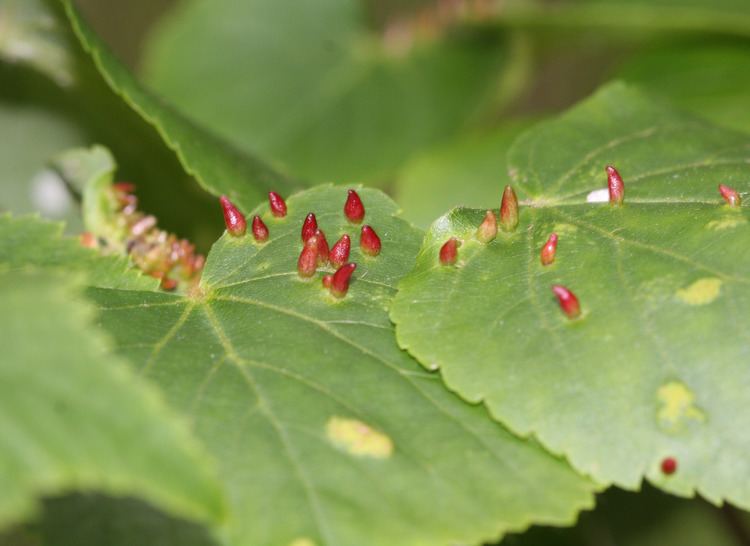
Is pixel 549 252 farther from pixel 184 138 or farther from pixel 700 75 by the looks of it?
pixel 700 75

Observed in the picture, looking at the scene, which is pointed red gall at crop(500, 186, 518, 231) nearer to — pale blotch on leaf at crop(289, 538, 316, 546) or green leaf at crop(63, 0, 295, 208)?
green leaf at crop(63, 0, 295, 208)

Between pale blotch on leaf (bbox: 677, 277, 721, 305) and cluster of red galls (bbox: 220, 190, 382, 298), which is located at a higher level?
cluster of red galls (bbox: 220, 190, 382, 298)

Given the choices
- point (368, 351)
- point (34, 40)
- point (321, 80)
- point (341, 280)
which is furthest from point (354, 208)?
point (321, 80)

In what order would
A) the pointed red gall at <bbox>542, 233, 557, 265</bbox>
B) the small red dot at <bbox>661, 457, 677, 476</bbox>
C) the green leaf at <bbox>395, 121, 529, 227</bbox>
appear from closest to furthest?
the small red dot at <bbox>661, 457, 677, 476</bbox> → the pointed red gall at <bbox>542, 233, 557, 265</bbox> → the green leaf at <bbox>395, 121, 529, 227</bbox>

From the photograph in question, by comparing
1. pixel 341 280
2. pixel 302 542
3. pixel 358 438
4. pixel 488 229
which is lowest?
pixel 302 542

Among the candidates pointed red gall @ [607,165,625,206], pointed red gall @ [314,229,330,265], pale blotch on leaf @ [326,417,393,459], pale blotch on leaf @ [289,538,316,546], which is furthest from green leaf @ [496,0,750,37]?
pale blotch on leaf @ [289,538,316,546]
